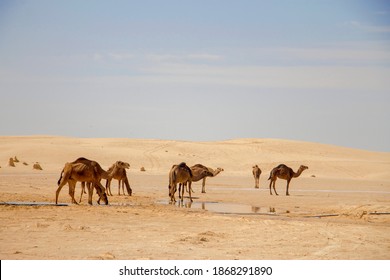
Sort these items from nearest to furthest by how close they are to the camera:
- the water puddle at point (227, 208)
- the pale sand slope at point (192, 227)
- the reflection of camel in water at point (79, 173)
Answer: the pale sand slope at point (192, 227) → the reflection of camel in water at point (79, 173) → the water puddle at point (227, 208)

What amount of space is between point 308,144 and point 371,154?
24.4 ft

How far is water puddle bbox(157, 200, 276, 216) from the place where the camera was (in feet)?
71.8

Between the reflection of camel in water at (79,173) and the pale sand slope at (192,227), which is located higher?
the reflection of camel in water at (79,173)

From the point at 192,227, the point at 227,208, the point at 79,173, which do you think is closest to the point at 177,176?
the point at 227,208

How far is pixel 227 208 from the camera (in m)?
23.5

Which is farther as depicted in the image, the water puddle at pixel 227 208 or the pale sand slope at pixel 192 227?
the water puddle at pixel 227 208

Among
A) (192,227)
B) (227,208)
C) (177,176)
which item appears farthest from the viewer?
(177,176)

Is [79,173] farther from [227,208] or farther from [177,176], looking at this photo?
[177,176]

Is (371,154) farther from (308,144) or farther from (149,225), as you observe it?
(149,225)

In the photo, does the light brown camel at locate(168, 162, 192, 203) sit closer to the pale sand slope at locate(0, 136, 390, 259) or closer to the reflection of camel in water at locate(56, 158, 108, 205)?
the pale sand slope at locate(0, 136, 390, 259)

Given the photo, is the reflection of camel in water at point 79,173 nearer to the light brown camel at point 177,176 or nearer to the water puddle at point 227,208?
the water puddle at point 227,208

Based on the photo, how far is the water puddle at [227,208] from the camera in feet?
71.8

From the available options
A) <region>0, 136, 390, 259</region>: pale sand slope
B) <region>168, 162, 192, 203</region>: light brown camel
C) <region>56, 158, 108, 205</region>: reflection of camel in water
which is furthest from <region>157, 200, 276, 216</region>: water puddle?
<region>56, 158, 108, 205</region>: reflection of camel in water

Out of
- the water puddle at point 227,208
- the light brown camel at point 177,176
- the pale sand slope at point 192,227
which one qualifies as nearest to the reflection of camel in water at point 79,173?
the pale sand slope at point 192,227
